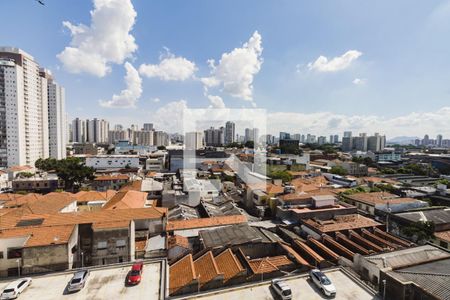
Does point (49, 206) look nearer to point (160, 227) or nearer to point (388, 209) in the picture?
point (160, 227)

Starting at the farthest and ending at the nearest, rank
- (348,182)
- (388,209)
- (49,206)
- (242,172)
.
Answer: (242,172), (348,182), (388,209), (49,206)

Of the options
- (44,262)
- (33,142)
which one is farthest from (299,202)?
(33,142)

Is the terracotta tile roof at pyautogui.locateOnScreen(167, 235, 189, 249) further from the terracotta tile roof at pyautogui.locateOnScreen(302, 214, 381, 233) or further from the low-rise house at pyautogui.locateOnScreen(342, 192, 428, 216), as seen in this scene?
the low-rise house at pyautogui.locateOnScreen(342, 192, 428, 216)

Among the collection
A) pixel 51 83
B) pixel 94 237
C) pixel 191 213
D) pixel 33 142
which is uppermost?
pixel 51 83

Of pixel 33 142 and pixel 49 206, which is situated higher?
pixel 33 142

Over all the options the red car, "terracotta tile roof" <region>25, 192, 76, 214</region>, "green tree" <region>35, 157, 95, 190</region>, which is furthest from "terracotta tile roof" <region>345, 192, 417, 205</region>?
"green tree" <region>35, 157, 95, 190</region>

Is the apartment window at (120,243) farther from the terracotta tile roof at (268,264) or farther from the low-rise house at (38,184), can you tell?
the low-rise house at (38,184)

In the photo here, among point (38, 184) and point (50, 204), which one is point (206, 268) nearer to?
point (50, 204)
